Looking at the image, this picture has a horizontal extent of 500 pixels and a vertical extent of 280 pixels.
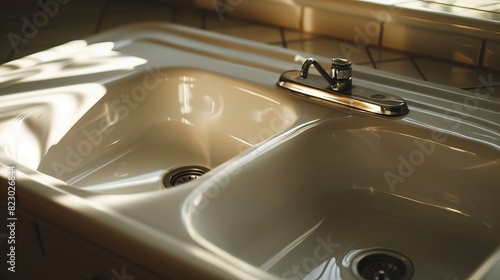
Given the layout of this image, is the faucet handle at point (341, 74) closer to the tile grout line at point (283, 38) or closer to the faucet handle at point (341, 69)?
the faucet handle at point (341, 69)

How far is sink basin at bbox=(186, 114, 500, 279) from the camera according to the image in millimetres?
849

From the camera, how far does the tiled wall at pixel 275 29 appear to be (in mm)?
1121

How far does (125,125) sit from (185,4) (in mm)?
473

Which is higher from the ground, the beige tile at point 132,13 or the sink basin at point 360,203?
the beige tile at point 132,13

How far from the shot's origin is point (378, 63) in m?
1.16

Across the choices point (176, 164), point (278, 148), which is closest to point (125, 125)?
point (176, 164)

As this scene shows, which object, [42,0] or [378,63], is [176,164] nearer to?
[378,63]

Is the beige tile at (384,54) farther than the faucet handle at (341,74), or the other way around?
the beige tile at (384,54)

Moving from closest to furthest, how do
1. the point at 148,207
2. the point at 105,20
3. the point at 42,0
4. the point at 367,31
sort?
the point at 148,207 → the point at 367,31 → the point at 105,20 → the point at 42,0

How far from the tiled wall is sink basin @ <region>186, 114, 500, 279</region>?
199 mm

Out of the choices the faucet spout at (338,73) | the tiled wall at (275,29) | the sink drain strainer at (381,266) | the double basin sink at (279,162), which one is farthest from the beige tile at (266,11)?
the sink drain strainer at (381,266)

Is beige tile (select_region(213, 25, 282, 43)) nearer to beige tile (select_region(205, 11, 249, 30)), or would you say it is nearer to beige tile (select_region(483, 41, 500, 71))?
beige tile (select_region(205, 11, 249, 30))

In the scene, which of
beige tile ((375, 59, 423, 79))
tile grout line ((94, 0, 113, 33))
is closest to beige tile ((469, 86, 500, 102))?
beige tile ((375, 59, 423, 79))

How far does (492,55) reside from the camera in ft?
3.62
